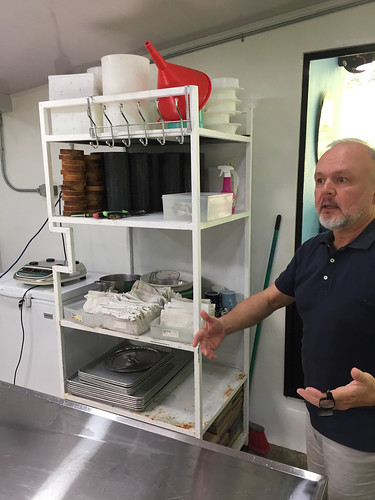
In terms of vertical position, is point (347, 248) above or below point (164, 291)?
above

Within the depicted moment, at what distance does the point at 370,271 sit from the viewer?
1.19 meters

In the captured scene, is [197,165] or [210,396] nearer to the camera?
[197,165]

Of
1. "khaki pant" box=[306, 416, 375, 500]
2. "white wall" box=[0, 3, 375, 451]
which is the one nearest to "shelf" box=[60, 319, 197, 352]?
"khaki pant" box=[306, 416, 375, 500]

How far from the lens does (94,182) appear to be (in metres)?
1.84

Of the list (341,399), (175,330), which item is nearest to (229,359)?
(175,330)

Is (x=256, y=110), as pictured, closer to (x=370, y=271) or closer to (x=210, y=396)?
(x=370, y=271)

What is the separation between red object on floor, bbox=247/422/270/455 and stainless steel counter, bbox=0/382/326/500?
1.23m

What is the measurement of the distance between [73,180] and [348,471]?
1.57 m

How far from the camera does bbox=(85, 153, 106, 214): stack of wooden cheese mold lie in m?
1.84

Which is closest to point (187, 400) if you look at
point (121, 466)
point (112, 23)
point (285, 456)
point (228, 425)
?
point (228, 425)

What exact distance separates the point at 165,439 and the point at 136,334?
0.62 m

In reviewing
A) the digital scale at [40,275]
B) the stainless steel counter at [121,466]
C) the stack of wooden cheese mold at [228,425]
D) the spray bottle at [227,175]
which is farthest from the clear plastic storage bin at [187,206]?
the stack of wooden cheese mold at [228,425]

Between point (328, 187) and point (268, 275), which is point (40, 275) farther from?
point (328, 187)

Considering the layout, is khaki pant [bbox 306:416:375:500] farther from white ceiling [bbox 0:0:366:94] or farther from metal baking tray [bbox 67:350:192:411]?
white ceiling [bbox 0:0:366:94]
